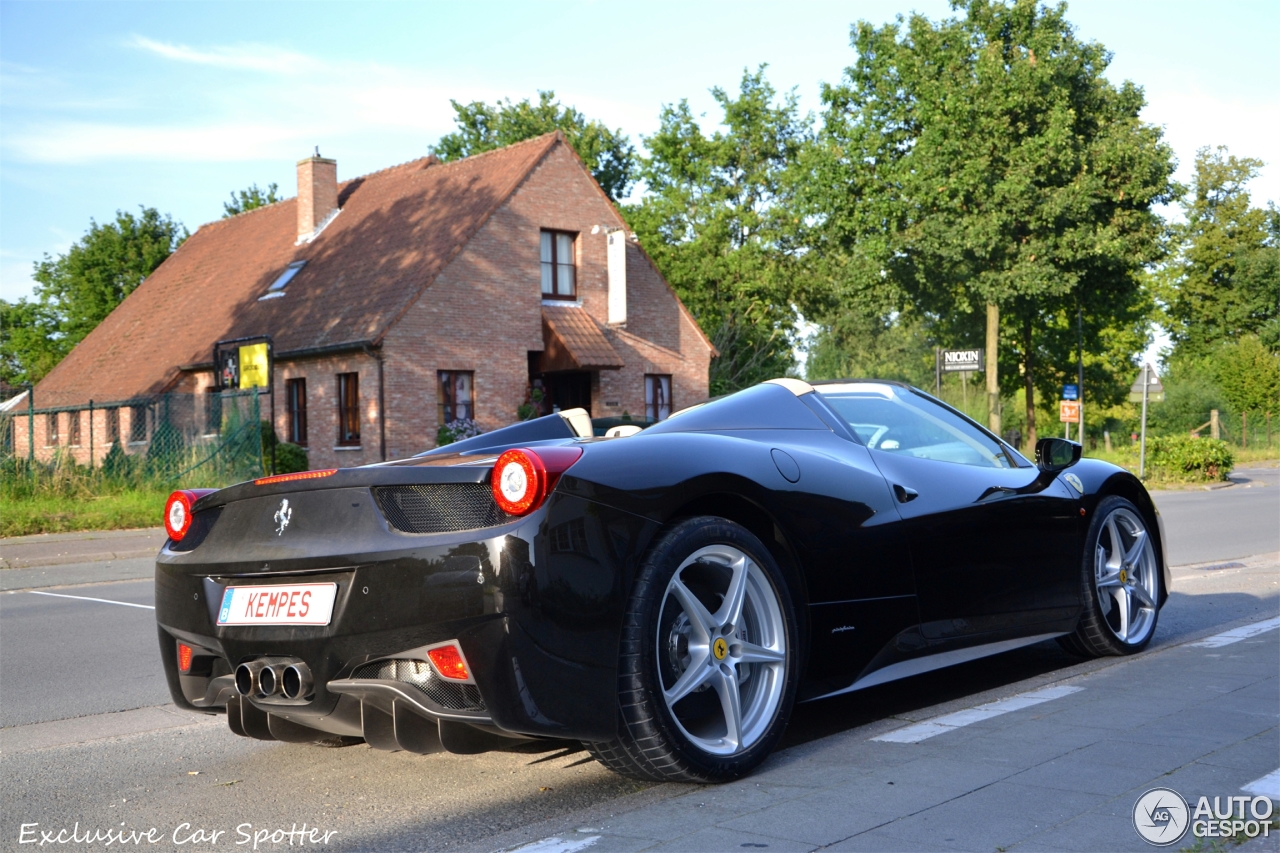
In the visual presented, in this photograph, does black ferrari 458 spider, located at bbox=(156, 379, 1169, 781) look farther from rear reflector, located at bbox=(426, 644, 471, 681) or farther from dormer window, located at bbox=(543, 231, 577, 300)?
dormer window, located at bbox=(543, 231, 577, 300)

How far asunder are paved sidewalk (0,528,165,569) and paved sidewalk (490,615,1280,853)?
39.8ft

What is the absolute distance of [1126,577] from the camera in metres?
5.83

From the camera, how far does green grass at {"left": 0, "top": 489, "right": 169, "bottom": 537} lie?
17.2 meters

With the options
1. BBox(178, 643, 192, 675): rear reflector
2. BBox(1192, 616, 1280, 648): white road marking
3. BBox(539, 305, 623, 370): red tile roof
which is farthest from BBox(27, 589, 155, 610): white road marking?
BBox(539, 305, 623, 370): red tile roof

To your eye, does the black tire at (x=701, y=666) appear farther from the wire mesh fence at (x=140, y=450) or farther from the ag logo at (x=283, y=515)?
the wire mesh fence at (x=140, y=450)

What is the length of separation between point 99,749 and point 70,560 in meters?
10.9

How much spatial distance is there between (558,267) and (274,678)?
28502 mm

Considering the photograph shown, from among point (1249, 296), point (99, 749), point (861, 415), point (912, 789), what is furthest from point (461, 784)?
point (1249, 296)

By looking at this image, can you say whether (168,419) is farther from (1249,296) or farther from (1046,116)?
(1249,296)

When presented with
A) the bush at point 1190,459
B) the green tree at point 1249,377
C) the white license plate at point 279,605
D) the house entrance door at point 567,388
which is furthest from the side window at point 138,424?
the green tree at point 1249,377

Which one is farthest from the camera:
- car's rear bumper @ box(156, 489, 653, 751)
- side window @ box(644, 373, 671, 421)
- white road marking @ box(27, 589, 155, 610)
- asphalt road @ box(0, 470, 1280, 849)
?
side window @ box(644, 373, 671, 421)

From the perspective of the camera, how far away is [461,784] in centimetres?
401

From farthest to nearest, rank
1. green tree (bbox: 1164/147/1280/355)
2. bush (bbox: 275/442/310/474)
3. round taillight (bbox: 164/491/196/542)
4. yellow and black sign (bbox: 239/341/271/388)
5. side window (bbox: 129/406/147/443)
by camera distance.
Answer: green tree (bbox: 1164/147/1280/355) → bush (bbox: 275/442/310/474) → yellow and black sign (bbox: 239/341/271/388) → side window (bbox: 129/406/147/443) → round taillight (bbox: 164/491/196/542)

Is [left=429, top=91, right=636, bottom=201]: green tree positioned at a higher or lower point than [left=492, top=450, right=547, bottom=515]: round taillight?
higher
